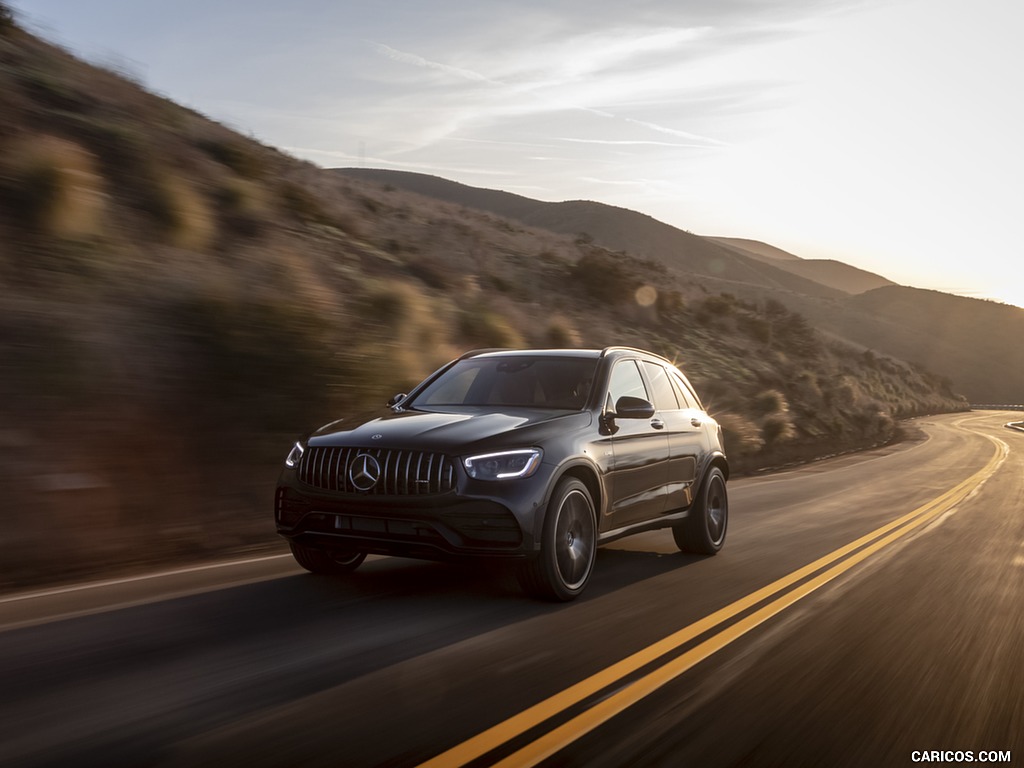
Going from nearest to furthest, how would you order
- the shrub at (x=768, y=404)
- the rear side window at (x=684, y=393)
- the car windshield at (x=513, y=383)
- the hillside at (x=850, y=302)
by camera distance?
the car windshield at (x=513, y=383)
the rear side window at (x=684, y=393)
the shrub at (x=768, y=404)
the hillside at (x=850, y=302)

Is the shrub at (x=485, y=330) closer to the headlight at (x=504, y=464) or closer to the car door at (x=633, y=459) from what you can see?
the car door at (x=633, y=459)

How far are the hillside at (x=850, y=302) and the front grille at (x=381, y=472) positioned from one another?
11119 centimetres

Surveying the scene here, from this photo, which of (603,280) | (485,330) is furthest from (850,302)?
(485,330)

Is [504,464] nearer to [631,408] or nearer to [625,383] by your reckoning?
[631,408]

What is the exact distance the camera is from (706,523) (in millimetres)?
9438

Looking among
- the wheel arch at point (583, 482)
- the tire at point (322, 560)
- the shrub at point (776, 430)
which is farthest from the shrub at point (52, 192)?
the shrub at point (776, 430)

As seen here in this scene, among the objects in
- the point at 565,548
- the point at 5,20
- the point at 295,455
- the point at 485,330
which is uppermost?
the point at 5,20

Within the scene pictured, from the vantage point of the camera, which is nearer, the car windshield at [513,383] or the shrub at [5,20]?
the car windshield at [513,383]

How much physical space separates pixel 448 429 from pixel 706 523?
3440 mm

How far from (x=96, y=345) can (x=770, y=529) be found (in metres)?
7.48

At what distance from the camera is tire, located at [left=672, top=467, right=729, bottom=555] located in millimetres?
9359

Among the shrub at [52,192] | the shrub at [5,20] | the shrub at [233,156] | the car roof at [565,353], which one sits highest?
the shrub at [5,20]

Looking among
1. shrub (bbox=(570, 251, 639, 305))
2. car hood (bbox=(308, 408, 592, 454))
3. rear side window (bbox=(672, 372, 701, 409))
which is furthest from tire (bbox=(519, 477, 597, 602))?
shrub (bbox=(570, 251, 639, 305))

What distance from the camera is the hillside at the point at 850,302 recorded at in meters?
126
